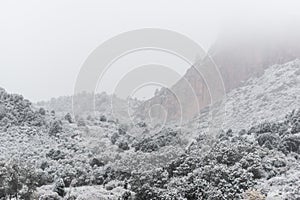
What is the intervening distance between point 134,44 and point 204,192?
13.4 m

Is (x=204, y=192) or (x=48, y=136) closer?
(x=204, y=192)

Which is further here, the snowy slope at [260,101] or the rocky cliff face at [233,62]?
the rocky cliff face at [233,62]

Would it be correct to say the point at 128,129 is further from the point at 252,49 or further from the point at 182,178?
the point at 182,178

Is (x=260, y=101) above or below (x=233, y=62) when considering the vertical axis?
below

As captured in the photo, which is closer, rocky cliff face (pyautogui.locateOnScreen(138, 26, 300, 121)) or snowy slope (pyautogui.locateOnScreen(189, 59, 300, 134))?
snowy slope (pyautogui.locateOnScreen(189, 59, 300, 134))

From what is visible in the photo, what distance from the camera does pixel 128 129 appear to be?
7006 cm

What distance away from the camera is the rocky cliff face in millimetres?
81250

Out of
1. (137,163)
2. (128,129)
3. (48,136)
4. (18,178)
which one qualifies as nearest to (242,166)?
(137,163)

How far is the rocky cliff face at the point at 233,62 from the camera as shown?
81250mm

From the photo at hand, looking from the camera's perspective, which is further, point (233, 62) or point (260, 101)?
point (233, 62)

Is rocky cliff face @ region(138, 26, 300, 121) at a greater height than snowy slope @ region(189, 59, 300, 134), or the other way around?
rocky cliff face @ region(138, 26, 300, 121)

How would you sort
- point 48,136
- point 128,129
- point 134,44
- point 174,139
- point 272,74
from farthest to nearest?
point 272,74, point 128,129, point 48,136, point 174,139, point 134,44

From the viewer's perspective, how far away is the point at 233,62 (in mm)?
86875

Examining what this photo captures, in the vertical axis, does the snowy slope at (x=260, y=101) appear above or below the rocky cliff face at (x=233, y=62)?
below
